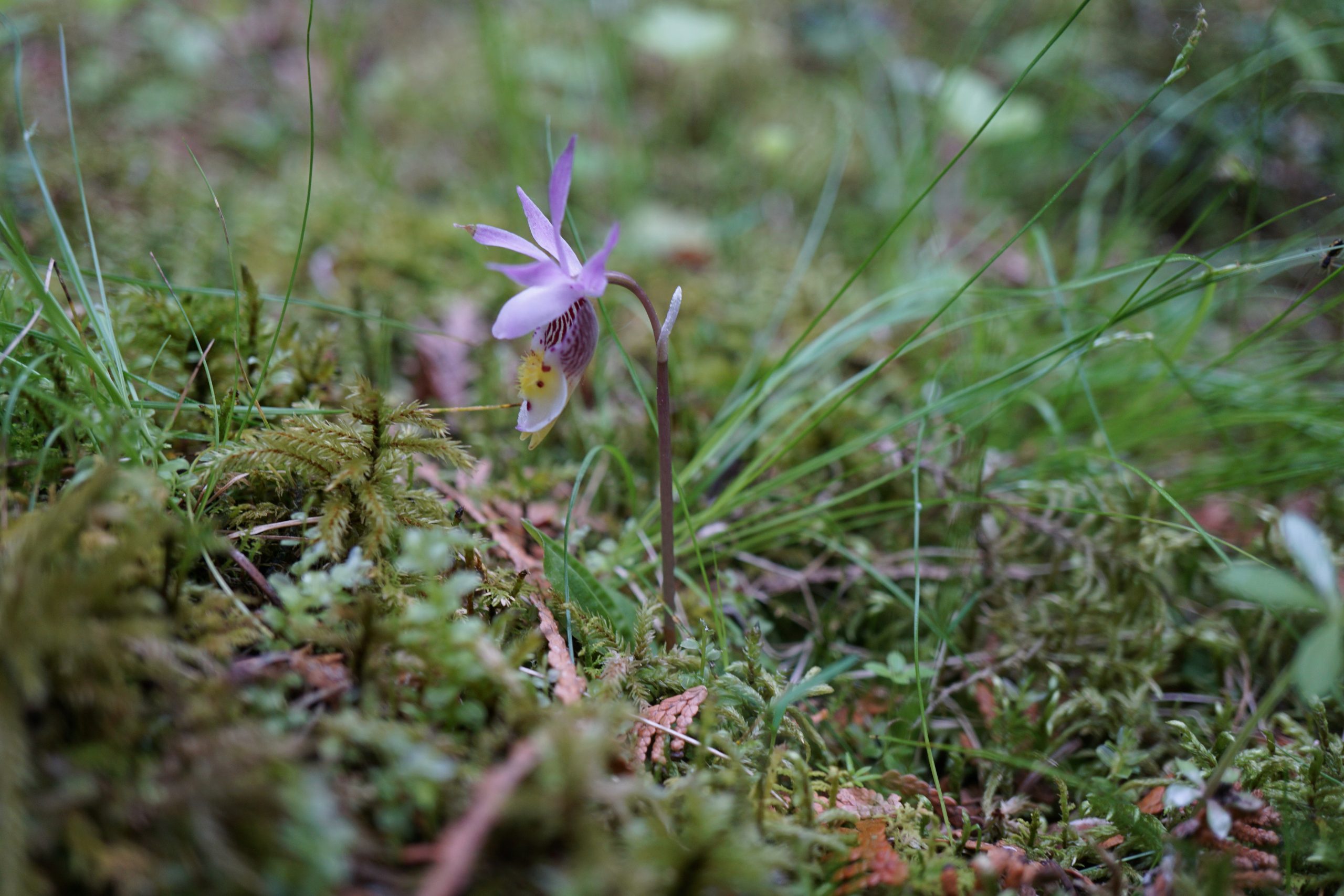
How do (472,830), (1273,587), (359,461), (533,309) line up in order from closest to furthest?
(472,830)
(1273,587)
(533,309)
(359,461)

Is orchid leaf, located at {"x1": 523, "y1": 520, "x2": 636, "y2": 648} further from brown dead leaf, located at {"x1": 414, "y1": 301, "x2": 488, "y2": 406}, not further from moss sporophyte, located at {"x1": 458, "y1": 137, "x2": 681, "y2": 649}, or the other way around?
brown dead leaf, located at {"x1": 414, "y1": 301, "x2": 488, "y2": 406}

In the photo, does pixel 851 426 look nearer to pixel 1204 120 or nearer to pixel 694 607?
pixel 694 607

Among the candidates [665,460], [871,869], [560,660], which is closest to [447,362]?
[665,460]

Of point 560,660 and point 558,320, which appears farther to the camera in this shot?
point 558,320

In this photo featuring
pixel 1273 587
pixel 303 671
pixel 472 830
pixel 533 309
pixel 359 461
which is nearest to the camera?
pixel 472 830

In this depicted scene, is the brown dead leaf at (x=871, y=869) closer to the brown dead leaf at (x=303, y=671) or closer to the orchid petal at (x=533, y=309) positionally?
the brown dead leaf at (x=303, y=671)

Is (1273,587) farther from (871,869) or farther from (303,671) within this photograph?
(303,671)
